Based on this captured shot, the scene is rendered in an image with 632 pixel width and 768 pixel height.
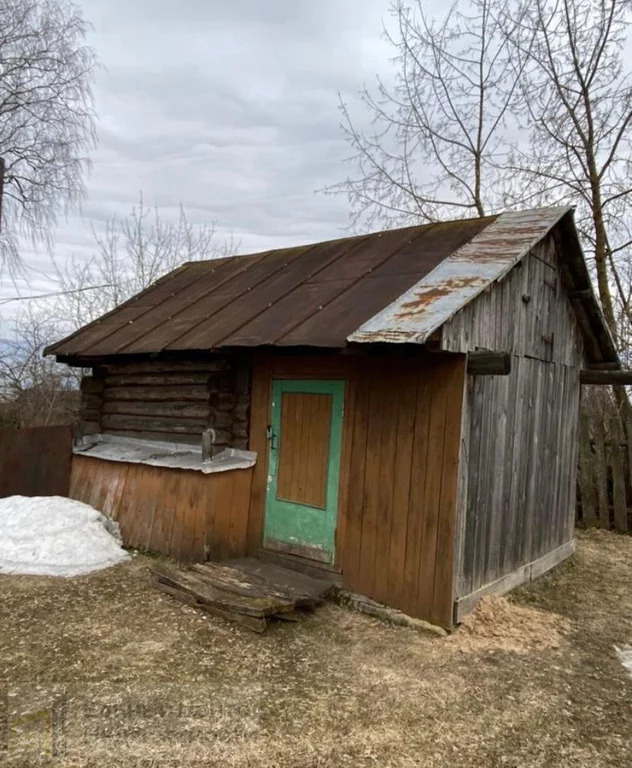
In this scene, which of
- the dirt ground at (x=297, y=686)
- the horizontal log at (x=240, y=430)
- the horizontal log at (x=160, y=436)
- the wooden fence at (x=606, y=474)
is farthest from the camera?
the wooden fence at (x=606, y=474)

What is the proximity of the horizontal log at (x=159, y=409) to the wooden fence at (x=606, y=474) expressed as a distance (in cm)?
615

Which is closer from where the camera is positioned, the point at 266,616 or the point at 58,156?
the point at 266,616

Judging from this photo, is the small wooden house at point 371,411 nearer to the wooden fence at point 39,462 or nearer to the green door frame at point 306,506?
the green door frame at point 306,506

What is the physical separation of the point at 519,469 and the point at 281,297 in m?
3.17

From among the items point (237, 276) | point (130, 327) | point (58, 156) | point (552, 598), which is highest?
point (58, 156)

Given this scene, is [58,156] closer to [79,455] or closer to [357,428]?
[79,455]

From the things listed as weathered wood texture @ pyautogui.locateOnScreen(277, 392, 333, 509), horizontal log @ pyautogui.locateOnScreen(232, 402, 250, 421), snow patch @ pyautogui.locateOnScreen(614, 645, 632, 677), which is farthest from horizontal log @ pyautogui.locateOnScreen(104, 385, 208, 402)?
snow patch @ pyautogui.locateOnScreen(614, 645, 632, 677)

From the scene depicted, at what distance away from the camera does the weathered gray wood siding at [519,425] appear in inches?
211

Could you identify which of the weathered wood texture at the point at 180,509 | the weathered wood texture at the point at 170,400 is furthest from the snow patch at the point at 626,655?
the weathered wood texture at the point at 170,400

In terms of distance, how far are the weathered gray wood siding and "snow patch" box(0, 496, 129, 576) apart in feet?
12.3

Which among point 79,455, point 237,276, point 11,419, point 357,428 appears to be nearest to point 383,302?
point 357,428

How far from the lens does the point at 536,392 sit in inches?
264

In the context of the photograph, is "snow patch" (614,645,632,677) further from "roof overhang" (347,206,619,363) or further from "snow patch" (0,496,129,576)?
"snow patch" (0,496,129,576)

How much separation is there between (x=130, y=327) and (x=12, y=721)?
18.0 feet
